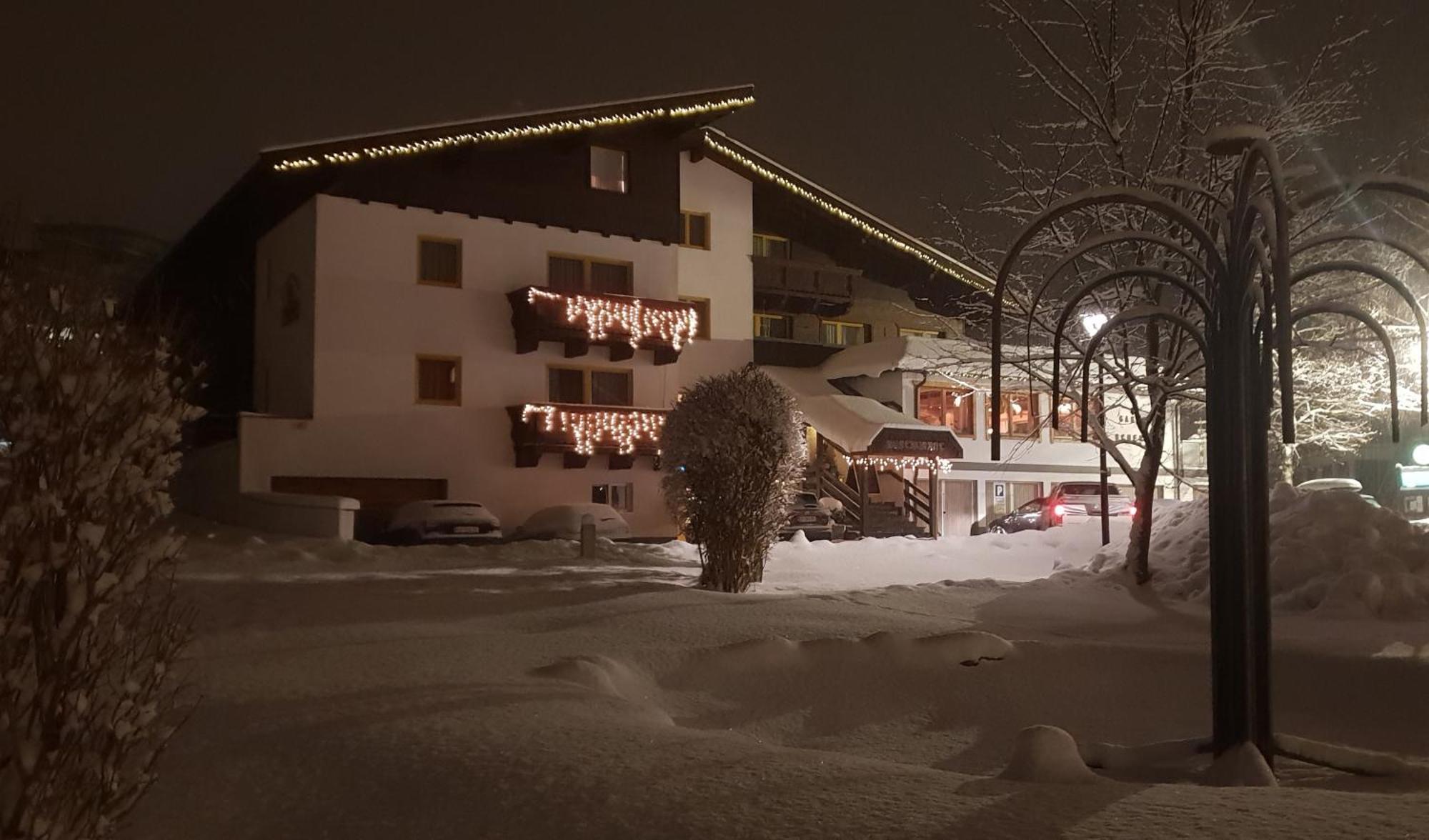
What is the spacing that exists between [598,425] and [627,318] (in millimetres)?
2931

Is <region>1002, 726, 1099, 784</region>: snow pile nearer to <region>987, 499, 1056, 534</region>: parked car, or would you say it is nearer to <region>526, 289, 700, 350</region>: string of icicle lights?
<region>526, 289, 700, 350</region>: string of icicle lights

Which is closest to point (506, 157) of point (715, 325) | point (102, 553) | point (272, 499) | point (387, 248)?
point (387, 248)

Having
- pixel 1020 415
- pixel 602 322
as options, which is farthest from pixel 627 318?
Answer: pixel 1020 415

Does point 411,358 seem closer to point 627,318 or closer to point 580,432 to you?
point 580,432

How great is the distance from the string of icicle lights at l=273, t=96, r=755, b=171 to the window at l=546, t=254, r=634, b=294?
3261mm

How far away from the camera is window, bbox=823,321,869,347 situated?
37156 millimetres

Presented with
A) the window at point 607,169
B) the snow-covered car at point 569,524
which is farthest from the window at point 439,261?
the snow-covered car at point 569,524

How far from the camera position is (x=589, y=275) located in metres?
29.2

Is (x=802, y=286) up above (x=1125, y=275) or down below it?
above

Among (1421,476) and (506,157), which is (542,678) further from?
(1421,476)

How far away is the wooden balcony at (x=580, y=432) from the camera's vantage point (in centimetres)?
2703

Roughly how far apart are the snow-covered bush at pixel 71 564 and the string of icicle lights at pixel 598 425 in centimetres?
Result: 2325

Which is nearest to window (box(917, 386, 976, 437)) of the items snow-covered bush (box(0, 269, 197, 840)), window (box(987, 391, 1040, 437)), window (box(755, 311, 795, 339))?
window (box(987, 391, 1040, 437))

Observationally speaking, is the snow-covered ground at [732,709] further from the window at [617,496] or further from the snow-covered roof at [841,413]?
the snow-covered roof at [841,413]
